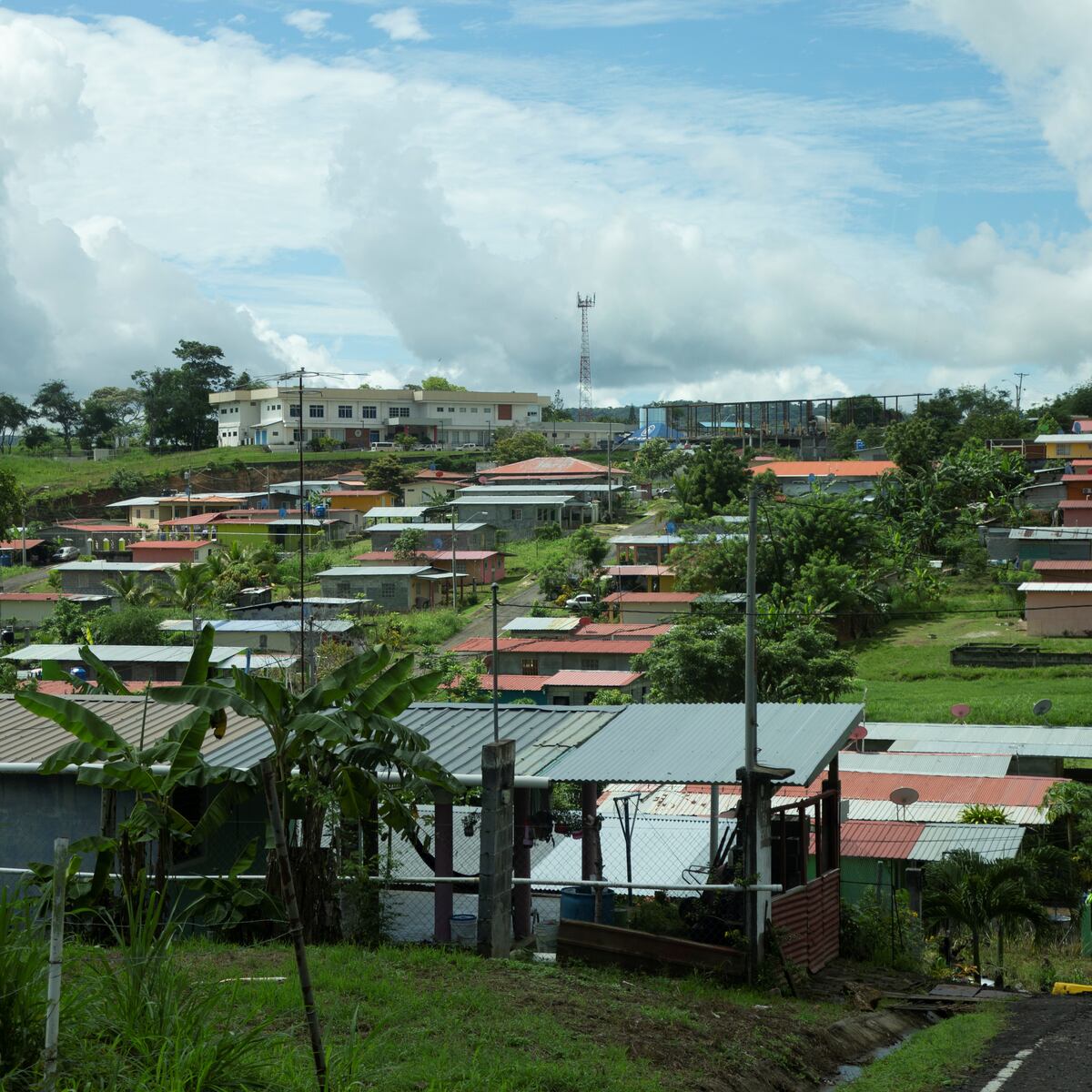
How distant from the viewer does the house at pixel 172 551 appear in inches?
2217

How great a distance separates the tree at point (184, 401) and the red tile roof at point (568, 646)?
59.9m

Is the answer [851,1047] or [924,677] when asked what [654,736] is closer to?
[851,1047]

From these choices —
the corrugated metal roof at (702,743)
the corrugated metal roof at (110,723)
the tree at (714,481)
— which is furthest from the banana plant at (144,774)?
the tree at (714,481)

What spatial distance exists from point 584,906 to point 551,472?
62941 mm

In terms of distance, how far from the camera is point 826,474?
6500 cm

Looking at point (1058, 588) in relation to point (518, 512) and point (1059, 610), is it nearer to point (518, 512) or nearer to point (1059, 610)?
point (1059, 610)

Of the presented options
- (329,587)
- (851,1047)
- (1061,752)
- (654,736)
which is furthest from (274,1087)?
(329,587)

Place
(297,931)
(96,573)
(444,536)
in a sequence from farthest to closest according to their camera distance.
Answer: (444,536) < (96,573) < (297,931)

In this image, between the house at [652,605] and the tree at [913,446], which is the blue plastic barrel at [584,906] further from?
the tree at [913,446]

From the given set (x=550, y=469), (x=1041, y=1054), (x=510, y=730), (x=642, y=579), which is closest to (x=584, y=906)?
(x=510, y=730)

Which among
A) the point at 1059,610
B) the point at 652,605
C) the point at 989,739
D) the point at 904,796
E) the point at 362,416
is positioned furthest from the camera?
the point at 362,416

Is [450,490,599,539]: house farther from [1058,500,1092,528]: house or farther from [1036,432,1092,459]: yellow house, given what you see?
[1036,432,1092,459]: yellow house

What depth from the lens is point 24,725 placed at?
13.2 meters

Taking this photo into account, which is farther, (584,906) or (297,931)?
(584,906)
